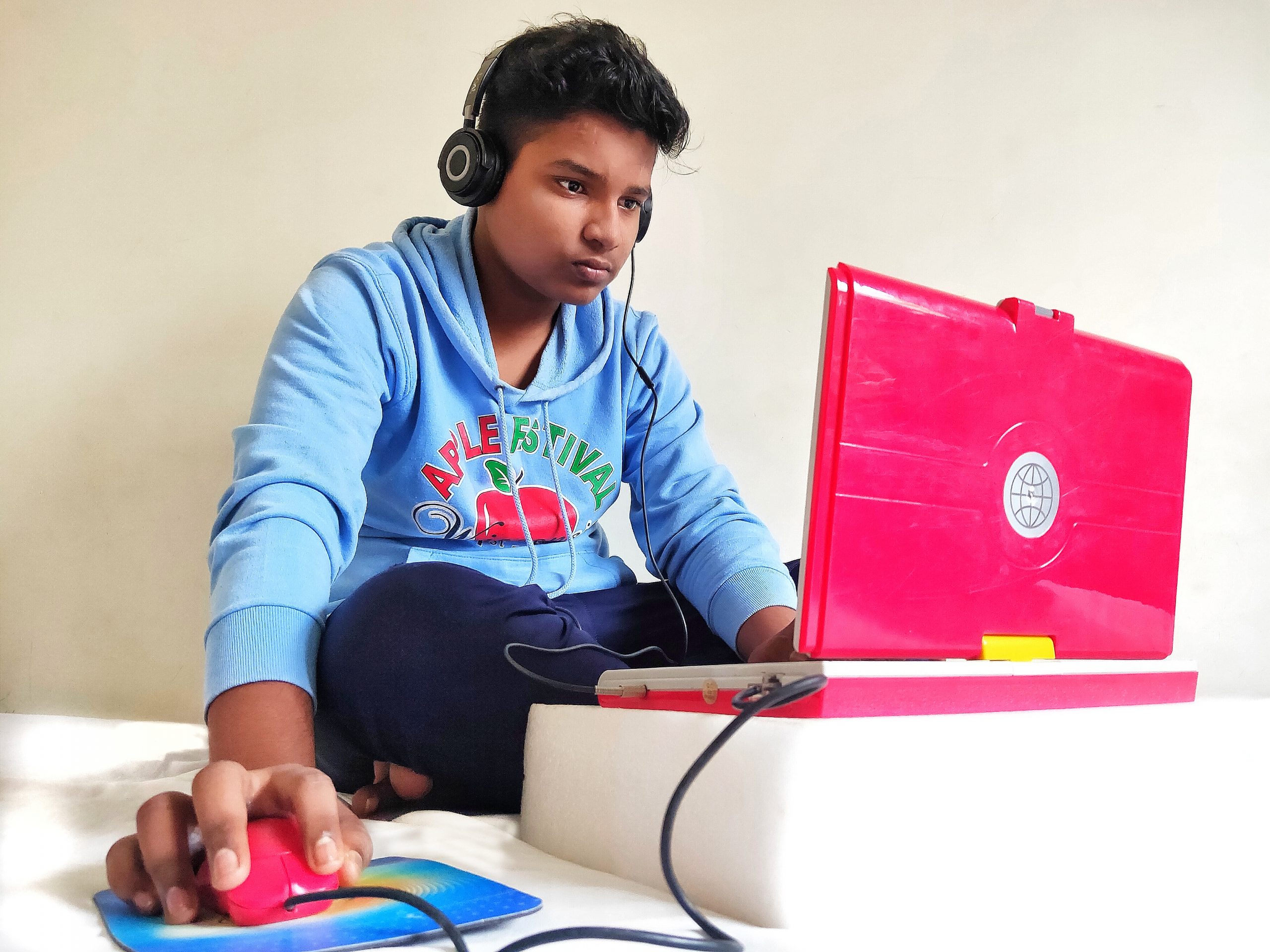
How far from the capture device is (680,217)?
4.59ft

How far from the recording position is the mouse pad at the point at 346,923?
43 centimetres

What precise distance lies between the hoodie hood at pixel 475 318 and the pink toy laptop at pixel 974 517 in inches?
16.3

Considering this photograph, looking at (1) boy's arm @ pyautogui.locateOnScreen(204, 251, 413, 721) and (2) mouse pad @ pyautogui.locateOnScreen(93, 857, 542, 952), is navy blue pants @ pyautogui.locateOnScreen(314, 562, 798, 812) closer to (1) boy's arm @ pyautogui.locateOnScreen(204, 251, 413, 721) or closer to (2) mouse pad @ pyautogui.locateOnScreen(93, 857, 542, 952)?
(1) boy's arm @ pyautogui.locateOnScreen(204, 251, 413, 721)

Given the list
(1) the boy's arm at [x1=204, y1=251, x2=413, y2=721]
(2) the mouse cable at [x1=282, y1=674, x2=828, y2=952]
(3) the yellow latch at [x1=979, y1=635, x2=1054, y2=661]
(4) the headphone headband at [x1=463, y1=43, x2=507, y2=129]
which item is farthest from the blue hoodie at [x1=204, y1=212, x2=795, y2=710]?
(3) the yellow latch at [x1=979, y1=635, x2=1054, y2=661]

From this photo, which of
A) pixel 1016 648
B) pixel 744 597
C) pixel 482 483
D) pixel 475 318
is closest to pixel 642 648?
pixel 744 597

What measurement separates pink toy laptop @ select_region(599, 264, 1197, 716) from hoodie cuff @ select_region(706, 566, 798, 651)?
1.01 feet

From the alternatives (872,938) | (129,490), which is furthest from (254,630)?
(129,490)

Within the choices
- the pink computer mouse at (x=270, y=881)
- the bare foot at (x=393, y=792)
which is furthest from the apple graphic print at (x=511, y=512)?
the pink computer mouse at (x=270, y=881)

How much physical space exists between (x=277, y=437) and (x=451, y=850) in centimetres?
33

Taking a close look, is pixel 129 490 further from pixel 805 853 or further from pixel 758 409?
pixel 805 853

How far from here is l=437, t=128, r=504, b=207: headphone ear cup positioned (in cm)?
90

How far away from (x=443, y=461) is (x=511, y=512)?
8 centimetres

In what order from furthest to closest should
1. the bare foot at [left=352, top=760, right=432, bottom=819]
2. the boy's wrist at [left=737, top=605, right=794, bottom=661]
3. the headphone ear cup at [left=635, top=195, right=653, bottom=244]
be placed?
the headphone ear cup at [left=635, top=195, right=653, bottom=244]
the boy's wrist at [left=737, top=605, right=794, bottom=661]
the bare foot at [left=352, top=760, right=432, bottom=819]

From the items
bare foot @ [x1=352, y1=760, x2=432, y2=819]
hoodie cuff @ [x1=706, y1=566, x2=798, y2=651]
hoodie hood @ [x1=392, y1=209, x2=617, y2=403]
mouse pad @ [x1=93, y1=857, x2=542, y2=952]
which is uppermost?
hoodie hood @ [x1=392, y1=209, x2=617, y2=403]
